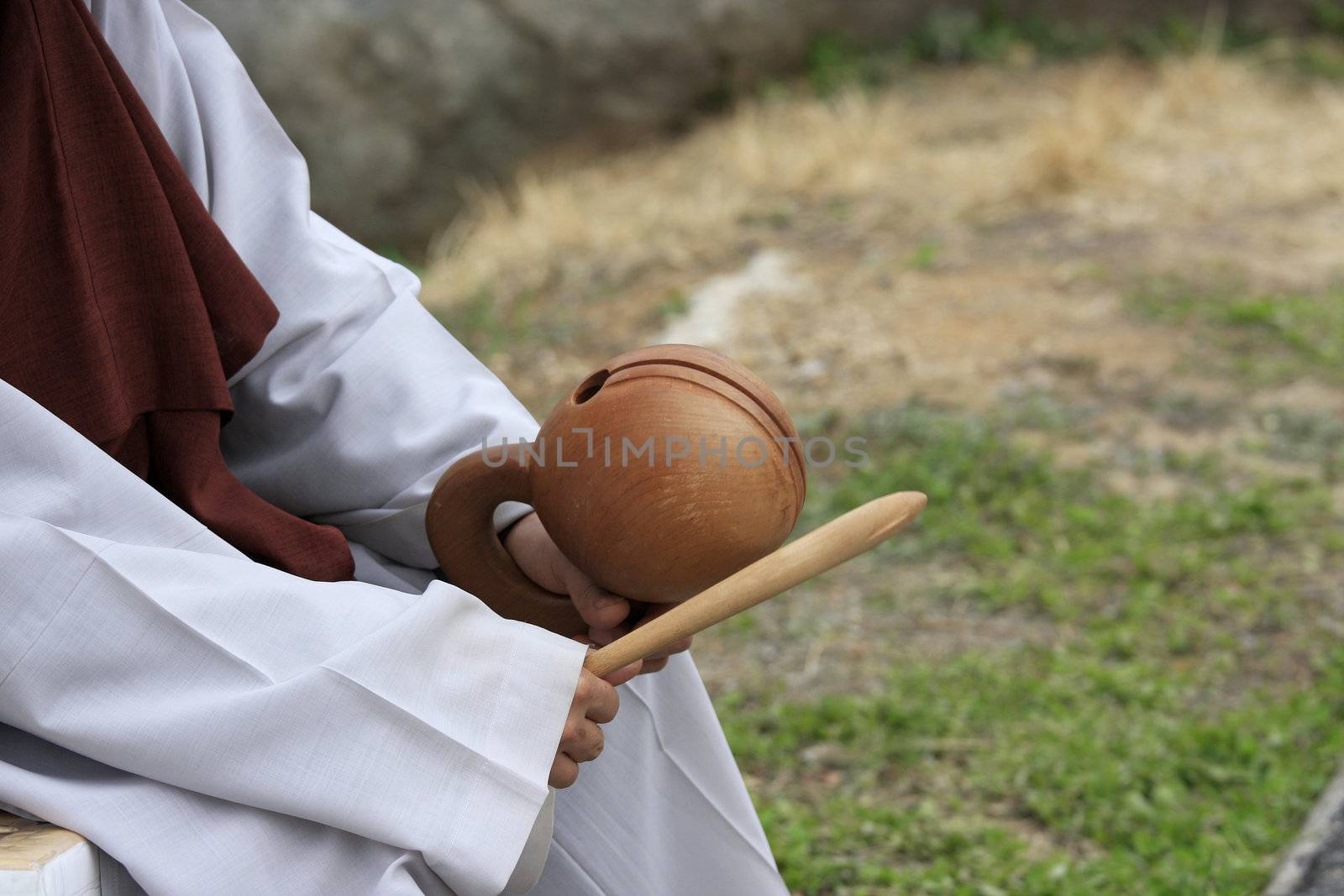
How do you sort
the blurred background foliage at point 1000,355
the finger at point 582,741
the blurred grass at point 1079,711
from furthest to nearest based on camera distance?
the blurred background foliage at point 1000,355, the blurred grass at point 1079,711, the finger at point 582,741

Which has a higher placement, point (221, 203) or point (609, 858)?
point (221, 203)

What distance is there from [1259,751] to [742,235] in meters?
3.67

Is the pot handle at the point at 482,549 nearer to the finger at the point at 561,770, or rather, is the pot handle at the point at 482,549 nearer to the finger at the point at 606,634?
the finger at the point at 606,634

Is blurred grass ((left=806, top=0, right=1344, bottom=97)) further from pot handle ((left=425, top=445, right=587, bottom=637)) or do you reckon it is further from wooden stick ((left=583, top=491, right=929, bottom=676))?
wooden stick ((left=583, top=491, right=929, bottom=676))

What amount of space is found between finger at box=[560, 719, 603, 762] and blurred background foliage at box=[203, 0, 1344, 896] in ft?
4.27

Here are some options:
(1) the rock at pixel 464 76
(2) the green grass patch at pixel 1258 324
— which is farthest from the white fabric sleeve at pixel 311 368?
(1) the rock at pixel 464 76

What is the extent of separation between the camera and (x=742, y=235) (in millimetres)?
6039

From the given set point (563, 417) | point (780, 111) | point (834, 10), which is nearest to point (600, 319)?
point (780, 111)

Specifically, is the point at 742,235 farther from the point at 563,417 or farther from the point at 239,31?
the point at 563,417

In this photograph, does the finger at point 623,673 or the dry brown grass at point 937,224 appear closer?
the finger at point 623,673

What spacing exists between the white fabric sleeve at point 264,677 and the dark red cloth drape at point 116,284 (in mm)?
152

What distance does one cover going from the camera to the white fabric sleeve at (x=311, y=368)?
168 centimetres

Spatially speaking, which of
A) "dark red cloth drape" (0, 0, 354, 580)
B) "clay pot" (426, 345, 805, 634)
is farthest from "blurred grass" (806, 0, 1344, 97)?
"clay pot" (426, 345, 805, 634)

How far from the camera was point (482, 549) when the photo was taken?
5.13 feet
